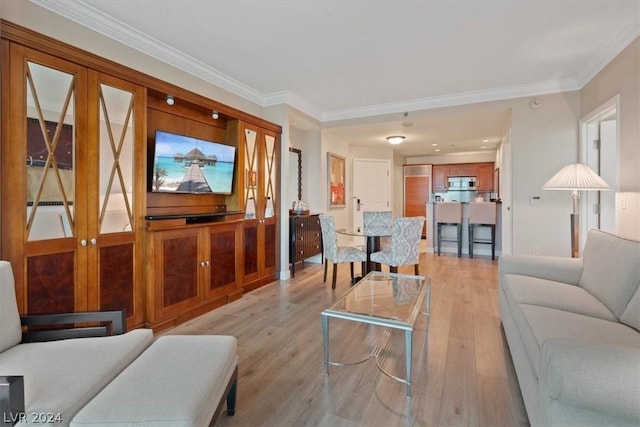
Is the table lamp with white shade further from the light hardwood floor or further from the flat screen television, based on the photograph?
the flat screen television

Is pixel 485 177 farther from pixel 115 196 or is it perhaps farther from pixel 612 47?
pixel 115 196

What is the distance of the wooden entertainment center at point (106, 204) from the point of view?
198 cm

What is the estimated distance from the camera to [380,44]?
9.77 ft

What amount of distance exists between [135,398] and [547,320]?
1.95 metres

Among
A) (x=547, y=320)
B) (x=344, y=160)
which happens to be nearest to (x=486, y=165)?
(x=344, y=160)

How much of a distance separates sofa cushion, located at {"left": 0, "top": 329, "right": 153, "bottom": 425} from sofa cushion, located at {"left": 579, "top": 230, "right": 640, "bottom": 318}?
2634 millimetres

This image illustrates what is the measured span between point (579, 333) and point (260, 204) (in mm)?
3425

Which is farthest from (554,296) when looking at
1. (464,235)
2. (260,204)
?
(464,235)

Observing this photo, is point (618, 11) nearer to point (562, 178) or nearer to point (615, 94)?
point (615, 94)

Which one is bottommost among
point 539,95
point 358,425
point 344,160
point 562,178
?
point 358,425

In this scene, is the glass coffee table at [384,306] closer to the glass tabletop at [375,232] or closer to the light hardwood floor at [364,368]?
the light hardwood floor at [364,368]

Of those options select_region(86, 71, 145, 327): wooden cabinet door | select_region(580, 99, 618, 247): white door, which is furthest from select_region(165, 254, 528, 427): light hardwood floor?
select_region(580, 99, 618, 247): white door

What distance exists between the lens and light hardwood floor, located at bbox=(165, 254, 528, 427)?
1678 mm

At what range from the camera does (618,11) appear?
2504 millimetres
